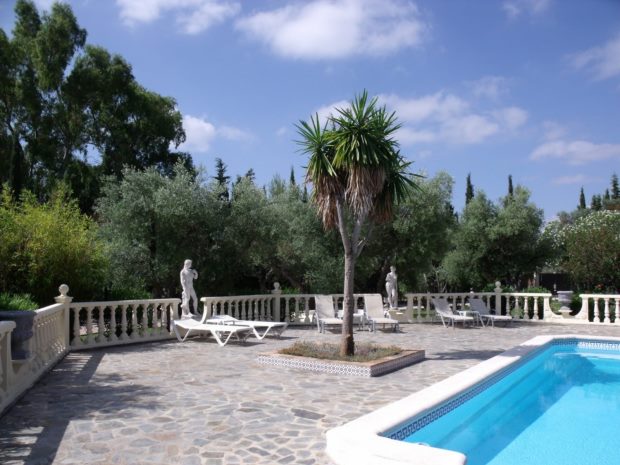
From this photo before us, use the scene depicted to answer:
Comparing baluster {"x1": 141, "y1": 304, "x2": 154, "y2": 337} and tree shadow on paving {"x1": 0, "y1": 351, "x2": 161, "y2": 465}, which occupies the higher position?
baluster {"x1": 141, "y1": 304, "x2": 154, "y2": 337}

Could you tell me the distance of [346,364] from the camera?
827 cm

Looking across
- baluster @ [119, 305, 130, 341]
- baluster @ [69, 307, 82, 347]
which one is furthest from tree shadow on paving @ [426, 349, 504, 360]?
baluster @ [69, 307, 82, 347]

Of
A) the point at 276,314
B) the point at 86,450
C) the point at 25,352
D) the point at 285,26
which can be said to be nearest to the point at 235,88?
the point at 285,26

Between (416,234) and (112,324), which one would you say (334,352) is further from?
(416,234)

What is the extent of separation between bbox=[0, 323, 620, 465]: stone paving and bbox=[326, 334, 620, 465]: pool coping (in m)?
0.38

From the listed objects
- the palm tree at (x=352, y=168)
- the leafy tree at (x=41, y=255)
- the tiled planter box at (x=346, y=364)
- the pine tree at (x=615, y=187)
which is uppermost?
the pine tree at (x=615, y=187)

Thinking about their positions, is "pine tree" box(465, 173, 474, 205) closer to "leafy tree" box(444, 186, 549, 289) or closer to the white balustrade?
"leafy tree" box(444, 186, 549, 289)

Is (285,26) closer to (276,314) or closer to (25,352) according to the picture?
Answer: (25,352)

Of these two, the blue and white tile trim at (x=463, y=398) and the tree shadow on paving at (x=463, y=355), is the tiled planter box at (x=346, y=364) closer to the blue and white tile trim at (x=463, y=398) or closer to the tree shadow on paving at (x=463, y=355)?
the tree shadow on paving at (x=463, y=355)

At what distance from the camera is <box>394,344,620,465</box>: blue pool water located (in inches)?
217

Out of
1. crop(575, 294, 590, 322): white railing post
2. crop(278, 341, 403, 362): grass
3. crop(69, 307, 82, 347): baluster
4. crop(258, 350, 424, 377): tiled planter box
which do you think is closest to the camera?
crop(258, 350, 424, 377): tiled planter box

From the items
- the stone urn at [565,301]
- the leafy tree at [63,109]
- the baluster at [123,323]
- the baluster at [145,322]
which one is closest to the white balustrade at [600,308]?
the stone urn at [565,301]

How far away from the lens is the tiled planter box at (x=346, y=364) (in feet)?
26.6

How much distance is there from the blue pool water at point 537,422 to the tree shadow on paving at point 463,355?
793 mm
